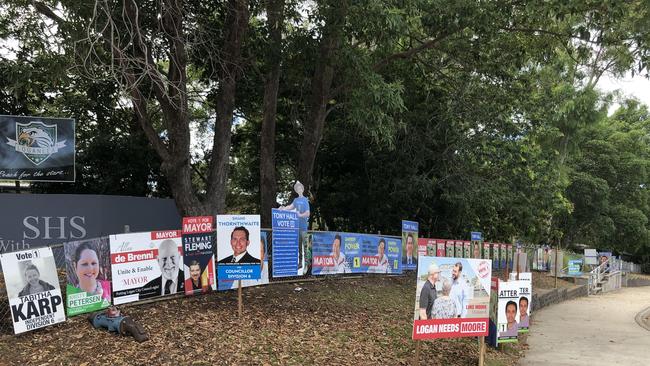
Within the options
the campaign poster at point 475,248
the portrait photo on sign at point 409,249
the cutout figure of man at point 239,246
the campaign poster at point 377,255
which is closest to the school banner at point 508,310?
the cutout figure of man at point 239,246

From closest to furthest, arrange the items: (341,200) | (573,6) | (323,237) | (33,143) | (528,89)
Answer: (573,6) < (323,237) < (33,143) < (528,89) < (341,200)

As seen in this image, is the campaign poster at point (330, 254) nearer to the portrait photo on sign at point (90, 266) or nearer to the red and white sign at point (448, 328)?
the portrait photo on sign at point (90, 266)

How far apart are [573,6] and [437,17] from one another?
103 inches

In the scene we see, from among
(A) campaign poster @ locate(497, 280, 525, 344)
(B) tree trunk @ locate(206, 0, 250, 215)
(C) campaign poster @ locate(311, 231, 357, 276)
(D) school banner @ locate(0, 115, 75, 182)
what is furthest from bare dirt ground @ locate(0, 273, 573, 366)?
(D) school banner @ locate(0, 115, 75, 182)

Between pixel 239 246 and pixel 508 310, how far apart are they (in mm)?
4472

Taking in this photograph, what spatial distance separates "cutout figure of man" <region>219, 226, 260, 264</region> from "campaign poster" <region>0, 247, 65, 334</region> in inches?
97.4

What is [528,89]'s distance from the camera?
16484 mm

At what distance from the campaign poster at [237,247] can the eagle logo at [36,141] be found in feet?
26.9

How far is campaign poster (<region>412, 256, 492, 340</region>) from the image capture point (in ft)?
22.6

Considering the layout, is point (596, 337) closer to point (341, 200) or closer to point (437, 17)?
point (437, 17)

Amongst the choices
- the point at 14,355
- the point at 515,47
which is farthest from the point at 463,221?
the point at 14,355

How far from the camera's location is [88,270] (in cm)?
771

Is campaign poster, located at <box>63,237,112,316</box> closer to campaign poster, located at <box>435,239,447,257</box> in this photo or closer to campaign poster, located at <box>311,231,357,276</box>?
campaign poster, located at <box>311,231,357,276</box>

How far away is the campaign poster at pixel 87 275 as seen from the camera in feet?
24.7
